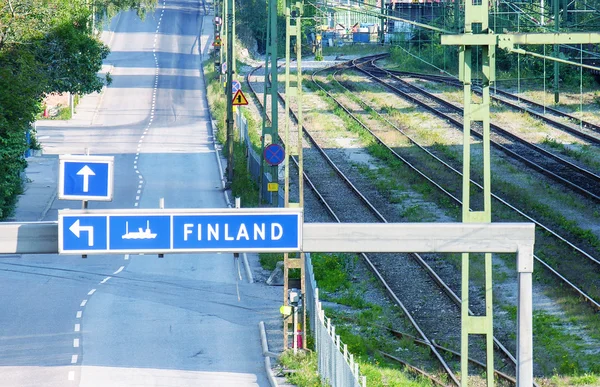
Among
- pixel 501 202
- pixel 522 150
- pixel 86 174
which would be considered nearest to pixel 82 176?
pixel 86 174

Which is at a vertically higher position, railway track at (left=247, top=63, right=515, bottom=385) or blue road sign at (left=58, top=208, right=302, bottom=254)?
blue road sign at (left=58, top=208, right=302, bottom=254)

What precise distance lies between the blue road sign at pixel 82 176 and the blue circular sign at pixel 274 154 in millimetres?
18917

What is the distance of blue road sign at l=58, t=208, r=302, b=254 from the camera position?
548 inches

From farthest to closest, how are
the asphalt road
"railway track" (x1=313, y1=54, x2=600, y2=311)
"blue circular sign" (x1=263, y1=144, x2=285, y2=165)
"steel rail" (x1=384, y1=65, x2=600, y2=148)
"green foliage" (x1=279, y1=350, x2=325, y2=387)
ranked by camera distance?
"steel rail" (x1=384, y1=65, x2=600, y2=148), "blue circular sign" (x1=263, y1=144, x2=285, y2=165), "railway track" (x1=313, y1=54, x2=600, y2=311), the asphalt road, "green foliage" (x1=279, y1=350, x2=325, y2=387)

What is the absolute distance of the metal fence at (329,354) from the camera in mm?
16897

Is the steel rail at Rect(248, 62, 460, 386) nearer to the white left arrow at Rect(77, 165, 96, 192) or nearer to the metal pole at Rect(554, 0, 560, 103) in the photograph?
the white left arrow at Rect(77, 165, 96, 192)

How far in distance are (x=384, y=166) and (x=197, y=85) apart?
1341 inches

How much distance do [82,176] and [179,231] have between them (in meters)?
1.35

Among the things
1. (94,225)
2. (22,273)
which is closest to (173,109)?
(22,273)

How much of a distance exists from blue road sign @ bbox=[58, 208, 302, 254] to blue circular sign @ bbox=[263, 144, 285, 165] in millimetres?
18782

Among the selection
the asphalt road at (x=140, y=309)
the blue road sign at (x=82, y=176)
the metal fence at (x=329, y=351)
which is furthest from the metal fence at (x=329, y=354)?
the blue road sign at (x=82, y=176)

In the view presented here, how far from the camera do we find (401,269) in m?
30.0

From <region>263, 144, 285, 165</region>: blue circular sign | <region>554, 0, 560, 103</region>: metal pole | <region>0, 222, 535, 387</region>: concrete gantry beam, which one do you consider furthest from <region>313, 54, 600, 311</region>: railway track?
<region>0, 222, 535, 387</region>: concrete gantry beam

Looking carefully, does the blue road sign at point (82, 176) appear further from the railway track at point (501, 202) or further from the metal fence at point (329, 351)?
the railway track at point (501, 202)
